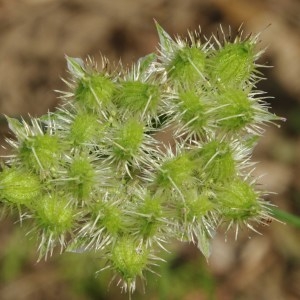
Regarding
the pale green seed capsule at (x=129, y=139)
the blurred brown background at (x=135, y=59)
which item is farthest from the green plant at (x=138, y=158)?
the blurred brown background at (x=135, y=59)

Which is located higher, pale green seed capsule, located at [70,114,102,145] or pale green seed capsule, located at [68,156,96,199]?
pale green seed capsule, located at [70,114,102,145]

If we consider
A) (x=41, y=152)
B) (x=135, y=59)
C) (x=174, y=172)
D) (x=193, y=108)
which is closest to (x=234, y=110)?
(x=193, y=108)

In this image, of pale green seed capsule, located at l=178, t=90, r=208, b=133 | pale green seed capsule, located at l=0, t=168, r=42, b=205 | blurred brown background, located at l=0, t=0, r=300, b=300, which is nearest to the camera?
pale green seed capsule, located at l=0, t=168, r=42, b=205

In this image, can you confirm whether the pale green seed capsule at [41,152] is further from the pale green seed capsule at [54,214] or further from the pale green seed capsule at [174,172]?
the pale green seed capsule at [174,172]

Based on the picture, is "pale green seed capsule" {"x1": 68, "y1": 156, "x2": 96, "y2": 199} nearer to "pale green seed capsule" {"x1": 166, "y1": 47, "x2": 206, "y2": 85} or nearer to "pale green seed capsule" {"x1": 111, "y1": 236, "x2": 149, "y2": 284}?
"pale green seed capsule" {"x1": 111, "y1": 236, "x2": 149, "y2": 284}

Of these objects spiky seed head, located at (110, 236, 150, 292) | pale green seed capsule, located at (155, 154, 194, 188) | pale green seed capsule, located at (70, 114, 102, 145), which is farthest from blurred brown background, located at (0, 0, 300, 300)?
pale green seed capsule, located at (70, 114, 102, 145)
